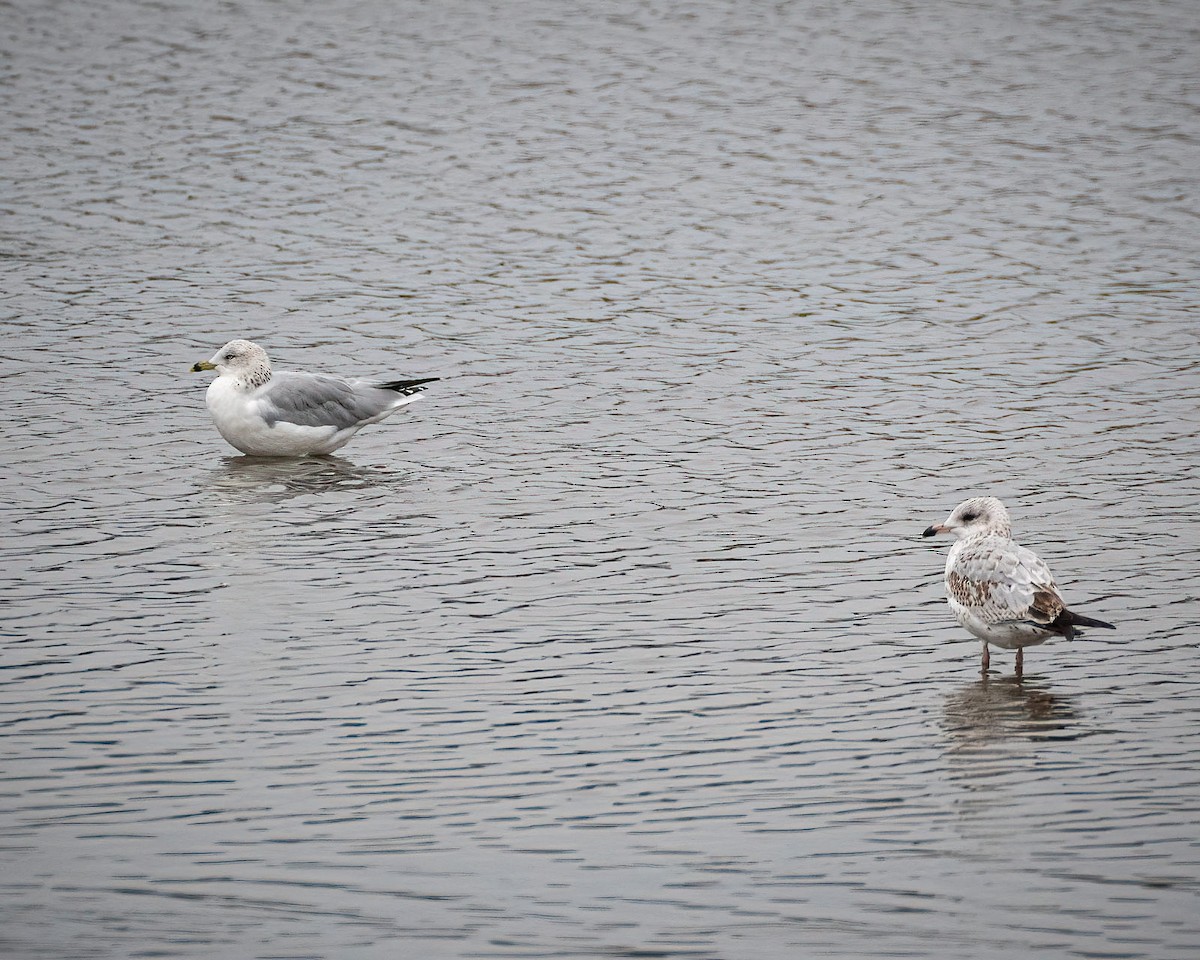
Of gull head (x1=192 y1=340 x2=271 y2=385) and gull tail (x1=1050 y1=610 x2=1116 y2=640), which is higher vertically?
gull head (x1=192 y1=340 x2=271 y2=385)

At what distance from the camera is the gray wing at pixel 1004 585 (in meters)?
8.69

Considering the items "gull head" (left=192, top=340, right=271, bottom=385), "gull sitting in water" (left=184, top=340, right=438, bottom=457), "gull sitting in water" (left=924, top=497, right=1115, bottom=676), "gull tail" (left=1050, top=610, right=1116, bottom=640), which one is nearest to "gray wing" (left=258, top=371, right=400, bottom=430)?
"gull sitting in water" (left=184, top=340, right=438, bottom=457)

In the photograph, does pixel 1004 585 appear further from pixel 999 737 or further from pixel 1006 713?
pixel 999 737

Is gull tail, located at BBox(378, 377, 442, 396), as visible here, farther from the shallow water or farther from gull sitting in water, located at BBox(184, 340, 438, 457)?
the shallow water

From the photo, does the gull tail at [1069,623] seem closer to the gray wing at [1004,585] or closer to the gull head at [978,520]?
the gray wing at [1004,585]

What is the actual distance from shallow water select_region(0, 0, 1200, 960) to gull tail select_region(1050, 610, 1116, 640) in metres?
0.37

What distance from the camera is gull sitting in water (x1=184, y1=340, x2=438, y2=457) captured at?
12898 mm

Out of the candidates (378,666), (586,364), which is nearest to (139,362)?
(586,364)

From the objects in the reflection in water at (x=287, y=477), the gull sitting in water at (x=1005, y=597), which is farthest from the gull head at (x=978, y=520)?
the reflection in water at (x=287, y=477)

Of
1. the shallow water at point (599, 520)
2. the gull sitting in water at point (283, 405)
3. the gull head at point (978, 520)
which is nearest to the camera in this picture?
the shallow water at point (599, 520)

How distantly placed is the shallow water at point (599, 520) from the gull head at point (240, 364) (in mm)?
618

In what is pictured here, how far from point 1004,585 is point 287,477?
5.88 m

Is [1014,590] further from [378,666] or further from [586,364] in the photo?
[586,364]

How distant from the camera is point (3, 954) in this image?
6402mm
